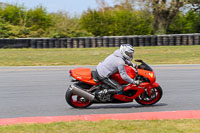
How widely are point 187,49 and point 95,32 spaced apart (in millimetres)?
10111

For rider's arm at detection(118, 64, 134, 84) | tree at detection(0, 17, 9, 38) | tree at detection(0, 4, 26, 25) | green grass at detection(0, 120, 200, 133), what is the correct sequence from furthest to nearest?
tree at detection(0, 4, 26, 25)
tree at detection(0, 17, 9, 38)
rider's arm at detection(118, 64, 134, 84)
green grass at detection(0, 120, 200, 133)

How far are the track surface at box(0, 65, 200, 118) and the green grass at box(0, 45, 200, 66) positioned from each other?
4.78m

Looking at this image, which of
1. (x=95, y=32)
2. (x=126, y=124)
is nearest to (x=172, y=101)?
(x=126, y=124)

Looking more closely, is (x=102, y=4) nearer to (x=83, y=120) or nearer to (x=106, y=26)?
(x=106, y=26)

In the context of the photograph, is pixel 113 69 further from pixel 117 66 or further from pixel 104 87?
pixel 104 87

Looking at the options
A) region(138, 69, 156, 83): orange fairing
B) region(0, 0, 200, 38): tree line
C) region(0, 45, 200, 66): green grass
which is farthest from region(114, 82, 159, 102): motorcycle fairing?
region(0, 0, 200, 38): tree line

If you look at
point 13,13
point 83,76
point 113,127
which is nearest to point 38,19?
point 13,13

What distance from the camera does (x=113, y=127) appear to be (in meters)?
Answer: 5.88

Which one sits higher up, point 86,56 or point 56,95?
point 56,95

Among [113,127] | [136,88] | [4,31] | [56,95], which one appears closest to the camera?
[113,127]

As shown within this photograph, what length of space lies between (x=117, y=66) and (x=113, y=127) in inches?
71.0

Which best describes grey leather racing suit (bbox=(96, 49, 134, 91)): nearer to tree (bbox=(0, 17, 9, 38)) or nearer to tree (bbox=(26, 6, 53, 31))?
tree (bbox=(0, 17, 9, 38))

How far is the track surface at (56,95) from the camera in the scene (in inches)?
303

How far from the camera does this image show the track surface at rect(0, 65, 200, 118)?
7.69 meters
